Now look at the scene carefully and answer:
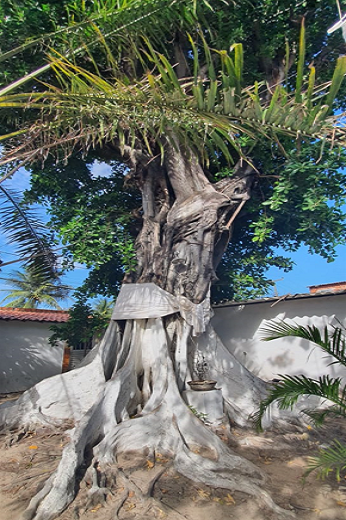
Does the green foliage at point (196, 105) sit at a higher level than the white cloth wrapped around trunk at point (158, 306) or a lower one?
higher

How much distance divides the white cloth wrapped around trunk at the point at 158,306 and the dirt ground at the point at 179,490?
200 centimetres

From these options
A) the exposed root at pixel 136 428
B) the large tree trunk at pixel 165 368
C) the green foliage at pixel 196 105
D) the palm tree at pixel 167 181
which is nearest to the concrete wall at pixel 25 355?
the green foliage at pixel 196 105

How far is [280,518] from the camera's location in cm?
291

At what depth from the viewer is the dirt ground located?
3004 millimetres

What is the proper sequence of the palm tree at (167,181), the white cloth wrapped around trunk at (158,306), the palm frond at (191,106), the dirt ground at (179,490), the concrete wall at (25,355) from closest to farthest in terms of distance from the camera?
the palm frond at (191,106) < the palm tree at (167,181) < the dirt ground at (179,490) < the white cloth wrapped around trunk at (158,306) < the concrete wall at (25,355)

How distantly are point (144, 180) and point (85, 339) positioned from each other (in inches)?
162

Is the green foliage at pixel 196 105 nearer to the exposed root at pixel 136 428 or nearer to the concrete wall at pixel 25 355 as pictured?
the exposed root at pixel 136 428

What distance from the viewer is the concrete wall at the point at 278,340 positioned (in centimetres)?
739

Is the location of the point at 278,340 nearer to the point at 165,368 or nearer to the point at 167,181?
the point at 165,368

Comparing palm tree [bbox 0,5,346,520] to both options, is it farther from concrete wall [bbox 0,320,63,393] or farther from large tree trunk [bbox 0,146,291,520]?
concrete wall [bbox 0,320,63,393]

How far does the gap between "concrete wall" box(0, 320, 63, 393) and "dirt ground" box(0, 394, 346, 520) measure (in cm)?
596

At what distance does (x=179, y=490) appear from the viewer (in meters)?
3.43

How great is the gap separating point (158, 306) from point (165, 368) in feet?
3.47

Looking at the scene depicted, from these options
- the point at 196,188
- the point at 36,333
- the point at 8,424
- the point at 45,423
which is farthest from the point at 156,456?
the point at 36,333
